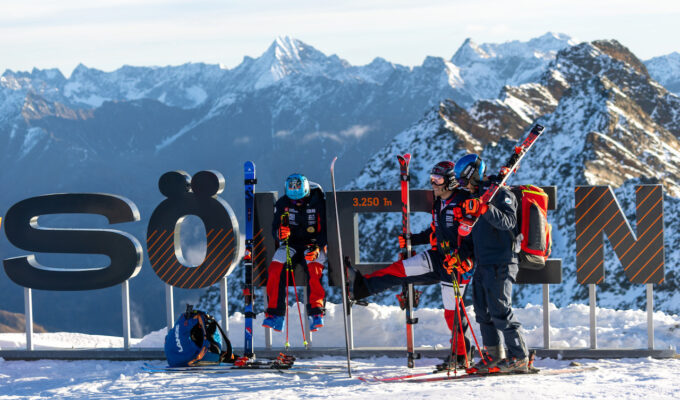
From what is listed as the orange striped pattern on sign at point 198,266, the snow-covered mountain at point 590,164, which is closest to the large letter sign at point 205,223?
the orange striped pattern on sign at point 198,266

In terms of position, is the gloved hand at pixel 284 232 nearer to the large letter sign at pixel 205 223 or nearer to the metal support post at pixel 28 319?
the large letter sign at pixel 205 223

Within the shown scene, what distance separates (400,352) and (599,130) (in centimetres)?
A: 16922

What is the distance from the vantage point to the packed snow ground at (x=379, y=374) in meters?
7.83

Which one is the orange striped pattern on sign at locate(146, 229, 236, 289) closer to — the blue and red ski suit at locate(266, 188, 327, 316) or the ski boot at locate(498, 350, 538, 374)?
the blue and red ski suit at locate(266, 188, 327, 316)

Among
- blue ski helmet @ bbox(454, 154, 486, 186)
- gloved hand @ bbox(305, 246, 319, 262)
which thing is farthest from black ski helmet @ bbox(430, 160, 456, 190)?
gloved hand @ bbox(305, 246, 319, 262)

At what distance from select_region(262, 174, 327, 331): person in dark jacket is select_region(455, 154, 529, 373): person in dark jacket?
7.00ft

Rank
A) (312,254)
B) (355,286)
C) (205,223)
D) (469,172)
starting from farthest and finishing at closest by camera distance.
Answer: (205,223)
(312,254)
(355,286)
(469,172)

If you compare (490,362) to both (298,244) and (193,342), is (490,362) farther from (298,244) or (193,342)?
(193,342)

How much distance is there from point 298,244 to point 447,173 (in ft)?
7.64

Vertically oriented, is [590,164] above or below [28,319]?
above

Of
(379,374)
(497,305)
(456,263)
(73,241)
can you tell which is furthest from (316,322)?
(73,241)

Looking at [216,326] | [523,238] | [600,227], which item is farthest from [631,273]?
[216,326]

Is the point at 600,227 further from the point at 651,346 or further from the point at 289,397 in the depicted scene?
the point at 289,397

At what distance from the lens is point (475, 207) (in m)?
7.66
